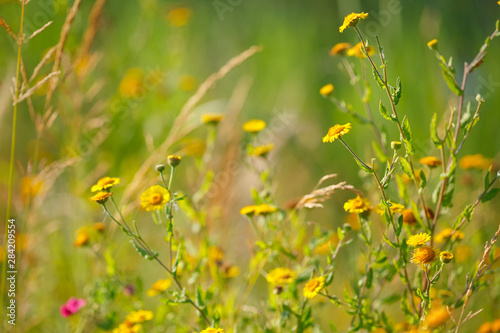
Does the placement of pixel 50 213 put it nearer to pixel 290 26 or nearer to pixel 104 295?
pixel 104 295

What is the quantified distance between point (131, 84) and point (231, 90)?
36.9 inches

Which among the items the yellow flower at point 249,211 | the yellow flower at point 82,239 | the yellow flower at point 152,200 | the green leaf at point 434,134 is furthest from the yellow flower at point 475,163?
the yellow flower at point 82,239

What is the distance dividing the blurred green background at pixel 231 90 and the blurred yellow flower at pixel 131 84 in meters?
0.02

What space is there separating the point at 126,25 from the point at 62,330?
1998 mm

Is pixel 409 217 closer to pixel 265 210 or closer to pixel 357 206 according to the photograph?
pixel 357 206

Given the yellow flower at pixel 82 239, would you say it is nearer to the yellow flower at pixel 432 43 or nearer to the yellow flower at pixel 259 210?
the yellow flower at pixel 259 210

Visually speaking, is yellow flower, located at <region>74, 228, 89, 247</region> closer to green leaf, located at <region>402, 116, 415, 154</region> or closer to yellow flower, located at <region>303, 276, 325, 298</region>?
yellow flower, located at <region>303, 276, 325, 298</region>

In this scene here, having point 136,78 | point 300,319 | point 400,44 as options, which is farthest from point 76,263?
point 400,44

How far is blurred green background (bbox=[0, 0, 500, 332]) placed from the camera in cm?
175

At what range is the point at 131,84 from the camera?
2.09 metres

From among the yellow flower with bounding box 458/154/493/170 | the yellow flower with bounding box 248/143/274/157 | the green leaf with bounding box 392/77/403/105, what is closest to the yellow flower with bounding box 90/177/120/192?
the yellow flower with bounding box 248/143/274/157

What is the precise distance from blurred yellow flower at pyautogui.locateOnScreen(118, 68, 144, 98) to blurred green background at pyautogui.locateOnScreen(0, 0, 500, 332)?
0.02m

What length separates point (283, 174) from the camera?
219 cm

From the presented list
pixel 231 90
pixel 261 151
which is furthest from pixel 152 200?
pixel 231 90
